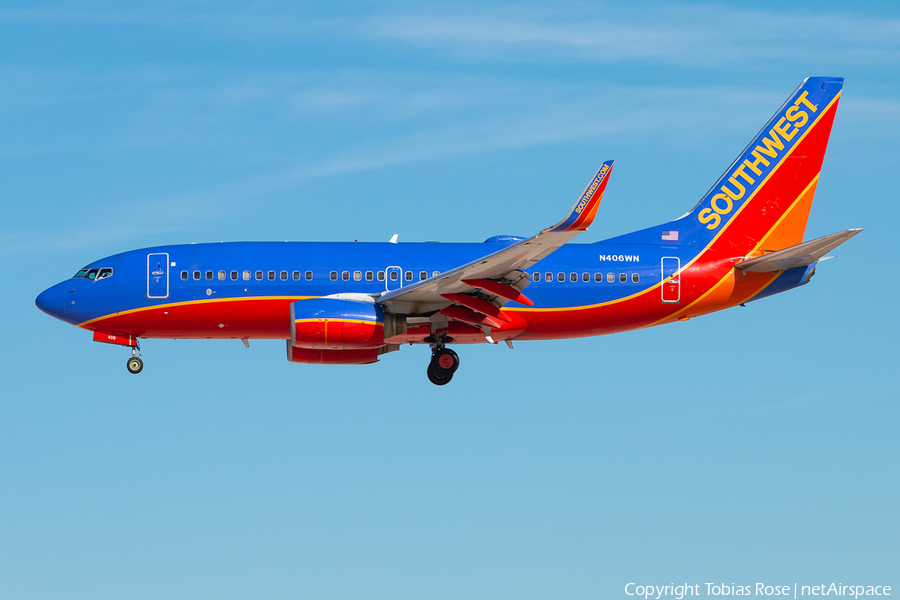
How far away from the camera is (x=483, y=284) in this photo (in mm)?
41906

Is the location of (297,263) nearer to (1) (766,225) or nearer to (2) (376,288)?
(2) (376,288)

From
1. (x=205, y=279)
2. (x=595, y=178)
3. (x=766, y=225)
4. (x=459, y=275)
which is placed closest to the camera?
(x=595, y=178)

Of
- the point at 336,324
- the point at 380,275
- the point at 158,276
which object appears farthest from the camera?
the point at 380,275

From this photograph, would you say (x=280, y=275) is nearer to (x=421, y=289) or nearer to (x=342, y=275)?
(x=342, y=275)

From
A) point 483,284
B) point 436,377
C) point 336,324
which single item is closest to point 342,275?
point 336,324

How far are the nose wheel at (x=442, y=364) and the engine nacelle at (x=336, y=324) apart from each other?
2.93 metres

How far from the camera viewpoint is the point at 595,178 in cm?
3566

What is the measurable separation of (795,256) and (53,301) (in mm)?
Answer: 27121

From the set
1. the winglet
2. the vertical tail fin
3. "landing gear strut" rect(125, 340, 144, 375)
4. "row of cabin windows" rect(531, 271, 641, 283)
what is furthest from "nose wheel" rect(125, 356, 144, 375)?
the vertical tail fin

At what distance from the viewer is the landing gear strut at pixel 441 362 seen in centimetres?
4566

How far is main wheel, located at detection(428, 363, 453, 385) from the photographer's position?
45938 millimetres

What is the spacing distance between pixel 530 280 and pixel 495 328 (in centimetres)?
219

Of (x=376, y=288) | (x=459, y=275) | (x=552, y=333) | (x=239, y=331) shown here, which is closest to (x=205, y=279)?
(x=239, y=331)

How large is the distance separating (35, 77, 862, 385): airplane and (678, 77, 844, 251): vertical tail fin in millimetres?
99
